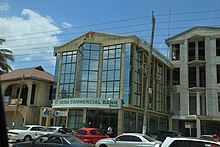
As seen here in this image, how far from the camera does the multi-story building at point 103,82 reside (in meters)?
32.5

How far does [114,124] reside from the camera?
1270 inches

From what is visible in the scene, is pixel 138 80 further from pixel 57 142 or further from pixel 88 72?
pixel 57 142

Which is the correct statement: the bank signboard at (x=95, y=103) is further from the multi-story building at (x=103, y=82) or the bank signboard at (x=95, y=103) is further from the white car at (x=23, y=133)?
the white car at (x=23, y=133)

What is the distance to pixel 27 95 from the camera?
4062cm

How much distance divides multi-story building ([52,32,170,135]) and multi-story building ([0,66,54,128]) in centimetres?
369

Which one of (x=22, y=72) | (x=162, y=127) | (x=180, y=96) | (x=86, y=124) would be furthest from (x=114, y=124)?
(x=22, y=72)

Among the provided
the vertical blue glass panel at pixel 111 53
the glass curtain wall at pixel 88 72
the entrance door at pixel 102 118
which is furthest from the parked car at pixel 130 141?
the vertical blue glass panel at pixel 111 53

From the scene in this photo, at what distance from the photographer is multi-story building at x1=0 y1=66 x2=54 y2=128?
38.9m

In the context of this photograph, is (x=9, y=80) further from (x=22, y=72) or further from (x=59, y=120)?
(x=59, y=120)

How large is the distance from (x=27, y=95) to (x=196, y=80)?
25.2m

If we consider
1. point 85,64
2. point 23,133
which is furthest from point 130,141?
point 85,64

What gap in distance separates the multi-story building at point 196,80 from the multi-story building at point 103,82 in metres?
6.09

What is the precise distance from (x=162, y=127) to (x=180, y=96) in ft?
18.6

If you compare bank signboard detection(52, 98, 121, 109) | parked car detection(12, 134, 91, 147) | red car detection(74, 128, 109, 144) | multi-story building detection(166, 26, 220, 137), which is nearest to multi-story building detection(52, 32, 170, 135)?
bank signboard detection(52, 98, 121, 109)
